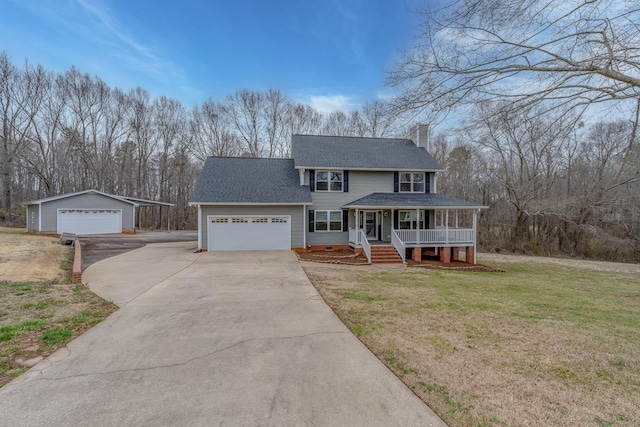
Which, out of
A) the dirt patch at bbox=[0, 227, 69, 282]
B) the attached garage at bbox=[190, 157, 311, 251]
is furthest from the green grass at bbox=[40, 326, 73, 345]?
the attached garage at bbox=[190, 157, 311, 251]

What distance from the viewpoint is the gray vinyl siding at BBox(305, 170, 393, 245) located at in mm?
16203

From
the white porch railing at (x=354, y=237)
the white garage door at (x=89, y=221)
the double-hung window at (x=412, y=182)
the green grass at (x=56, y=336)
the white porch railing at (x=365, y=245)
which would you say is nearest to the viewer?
the green grass at (x=56, y=336)

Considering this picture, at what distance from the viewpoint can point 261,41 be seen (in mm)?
16594

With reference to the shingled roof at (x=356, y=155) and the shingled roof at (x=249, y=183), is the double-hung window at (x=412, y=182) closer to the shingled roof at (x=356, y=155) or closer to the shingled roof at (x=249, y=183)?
the shingled roof at (x=356, y=155)

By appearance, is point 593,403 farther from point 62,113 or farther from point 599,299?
point 62,113

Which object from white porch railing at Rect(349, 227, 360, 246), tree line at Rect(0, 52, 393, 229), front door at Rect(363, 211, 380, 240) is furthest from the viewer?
tree line at Rect(0, 52, 393, 229)

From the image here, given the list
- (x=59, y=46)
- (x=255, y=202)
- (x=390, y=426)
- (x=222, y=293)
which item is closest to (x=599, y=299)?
(x=390, y=426)

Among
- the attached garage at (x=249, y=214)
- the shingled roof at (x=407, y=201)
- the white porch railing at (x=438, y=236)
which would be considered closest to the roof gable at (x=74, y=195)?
the attached garage at (x=249, y=214)

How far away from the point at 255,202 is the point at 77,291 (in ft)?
28.3

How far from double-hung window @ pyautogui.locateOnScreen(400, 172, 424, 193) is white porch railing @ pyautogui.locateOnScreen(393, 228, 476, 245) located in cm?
337

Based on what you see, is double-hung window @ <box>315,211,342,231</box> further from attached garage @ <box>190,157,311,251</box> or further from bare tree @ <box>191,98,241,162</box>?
bare tree @ <box>191,98,241,162</box>

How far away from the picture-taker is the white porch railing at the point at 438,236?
14.5m

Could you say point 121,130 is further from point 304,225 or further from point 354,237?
point 354,237

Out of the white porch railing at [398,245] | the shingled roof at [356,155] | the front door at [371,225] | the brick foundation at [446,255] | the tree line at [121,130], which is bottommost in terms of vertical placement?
the brick foundation at [446,255]
